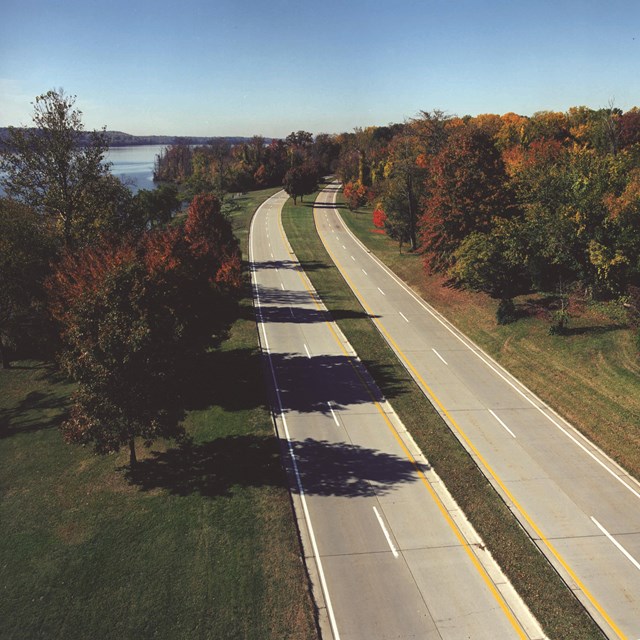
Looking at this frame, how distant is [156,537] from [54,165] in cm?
2834

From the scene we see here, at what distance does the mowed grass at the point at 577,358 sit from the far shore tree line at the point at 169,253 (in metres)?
1.49

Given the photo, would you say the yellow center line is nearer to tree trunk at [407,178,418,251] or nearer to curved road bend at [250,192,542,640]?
curved road bend at [250,192,542,640]

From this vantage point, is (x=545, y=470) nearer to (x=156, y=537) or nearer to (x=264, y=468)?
(x=264, y=468)

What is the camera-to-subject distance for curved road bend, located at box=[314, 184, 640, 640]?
1479cm

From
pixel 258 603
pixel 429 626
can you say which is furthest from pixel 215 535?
pixel 429 626

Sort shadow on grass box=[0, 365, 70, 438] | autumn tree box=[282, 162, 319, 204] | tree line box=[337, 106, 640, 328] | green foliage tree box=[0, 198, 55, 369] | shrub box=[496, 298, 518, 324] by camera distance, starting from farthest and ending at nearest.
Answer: autumn tree box=[282, 162, 319, 204], shrub box=[496, 298, 518, 324], tree line box=[337, 106, 640, 328], green foliage tree box=[0, 198, 55, 369], shadow on grass box=[0, 365, 70, 438]

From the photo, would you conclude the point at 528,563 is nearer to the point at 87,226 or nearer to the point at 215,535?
the point at 215,535

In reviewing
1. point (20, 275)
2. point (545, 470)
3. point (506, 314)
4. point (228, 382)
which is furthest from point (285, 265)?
point (545, 470)

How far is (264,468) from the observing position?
19703mm

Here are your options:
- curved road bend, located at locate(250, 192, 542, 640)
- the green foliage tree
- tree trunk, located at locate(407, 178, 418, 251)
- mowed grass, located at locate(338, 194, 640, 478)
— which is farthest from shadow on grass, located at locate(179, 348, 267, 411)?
tree trunk, located at locate(407, 178, 418, 251)

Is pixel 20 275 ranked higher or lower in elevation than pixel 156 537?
higher

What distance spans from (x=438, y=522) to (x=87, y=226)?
112 feet

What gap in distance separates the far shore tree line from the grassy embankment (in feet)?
32.4

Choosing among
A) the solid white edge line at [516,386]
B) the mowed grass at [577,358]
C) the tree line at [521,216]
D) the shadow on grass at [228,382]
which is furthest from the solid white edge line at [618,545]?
the tree line at [521,216]
